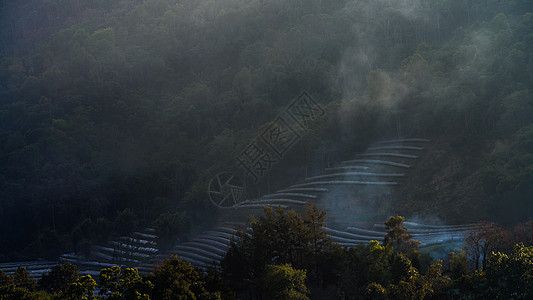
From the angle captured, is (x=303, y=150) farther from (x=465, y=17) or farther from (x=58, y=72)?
(x=58, y=72)

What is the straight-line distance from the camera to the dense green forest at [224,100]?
23016 millimetres

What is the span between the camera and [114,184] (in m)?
30.6

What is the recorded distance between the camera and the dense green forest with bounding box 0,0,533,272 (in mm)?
23016

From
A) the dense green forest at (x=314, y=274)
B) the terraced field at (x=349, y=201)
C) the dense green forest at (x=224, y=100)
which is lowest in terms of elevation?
the dense green forest at (x=314, y=274)

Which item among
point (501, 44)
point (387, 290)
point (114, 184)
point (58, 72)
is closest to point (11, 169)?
point (114, 184)

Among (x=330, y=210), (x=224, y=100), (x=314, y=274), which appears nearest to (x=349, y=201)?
(x=330, y=210)

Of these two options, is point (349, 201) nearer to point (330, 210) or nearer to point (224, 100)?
point (330, 210)

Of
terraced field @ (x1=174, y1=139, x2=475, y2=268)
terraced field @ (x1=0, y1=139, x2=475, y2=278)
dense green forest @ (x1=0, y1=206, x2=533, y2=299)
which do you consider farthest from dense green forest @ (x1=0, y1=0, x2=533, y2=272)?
dense green forest @ (x1=0, y1=206, x2=533, y2=299)

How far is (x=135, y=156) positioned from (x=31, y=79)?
57.6ft

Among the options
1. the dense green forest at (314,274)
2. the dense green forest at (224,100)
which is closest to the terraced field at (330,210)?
the dense green forest at (224,100)

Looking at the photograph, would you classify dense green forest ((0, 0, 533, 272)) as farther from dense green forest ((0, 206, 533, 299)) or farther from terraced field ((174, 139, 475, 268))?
dense green forest ((0, 206, 533, 299))

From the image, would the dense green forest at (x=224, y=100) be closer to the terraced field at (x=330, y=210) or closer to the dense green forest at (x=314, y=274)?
the terraced field at (x=330, y=210)

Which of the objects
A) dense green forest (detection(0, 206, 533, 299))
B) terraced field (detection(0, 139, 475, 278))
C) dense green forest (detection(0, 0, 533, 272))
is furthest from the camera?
dense green forest (detection(0, 0, 533, 272))

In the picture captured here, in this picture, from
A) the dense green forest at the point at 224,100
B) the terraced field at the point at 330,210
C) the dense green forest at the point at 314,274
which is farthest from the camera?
the dense green forest at the point at 224,100
